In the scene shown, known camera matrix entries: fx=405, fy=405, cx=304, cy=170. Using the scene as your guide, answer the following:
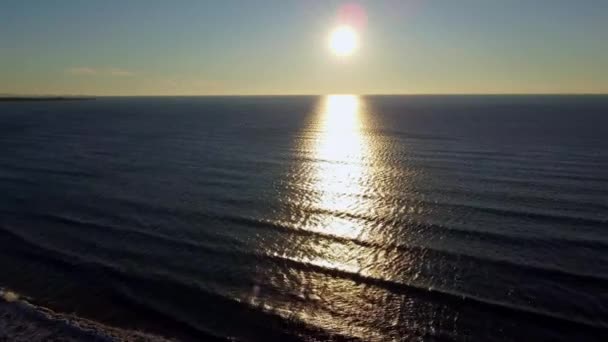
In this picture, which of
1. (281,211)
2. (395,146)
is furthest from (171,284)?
(395,146)

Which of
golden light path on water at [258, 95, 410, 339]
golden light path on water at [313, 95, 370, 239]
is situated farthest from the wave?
golden light path on water at [313, 95, 370, 239]

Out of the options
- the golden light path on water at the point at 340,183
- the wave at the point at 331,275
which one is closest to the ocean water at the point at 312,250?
the wave at the point at 331,275

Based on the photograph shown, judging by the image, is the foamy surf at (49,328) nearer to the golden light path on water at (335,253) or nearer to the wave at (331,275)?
the wave at (331,275)

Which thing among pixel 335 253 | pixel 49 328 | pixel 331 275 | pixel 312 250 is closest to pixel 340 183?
pixel 312 250

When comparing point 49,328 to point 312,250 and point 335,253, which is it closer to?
point 312,250

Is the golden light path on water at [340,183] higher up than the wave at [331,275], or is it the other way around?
the golden light path on water at [340,183]
